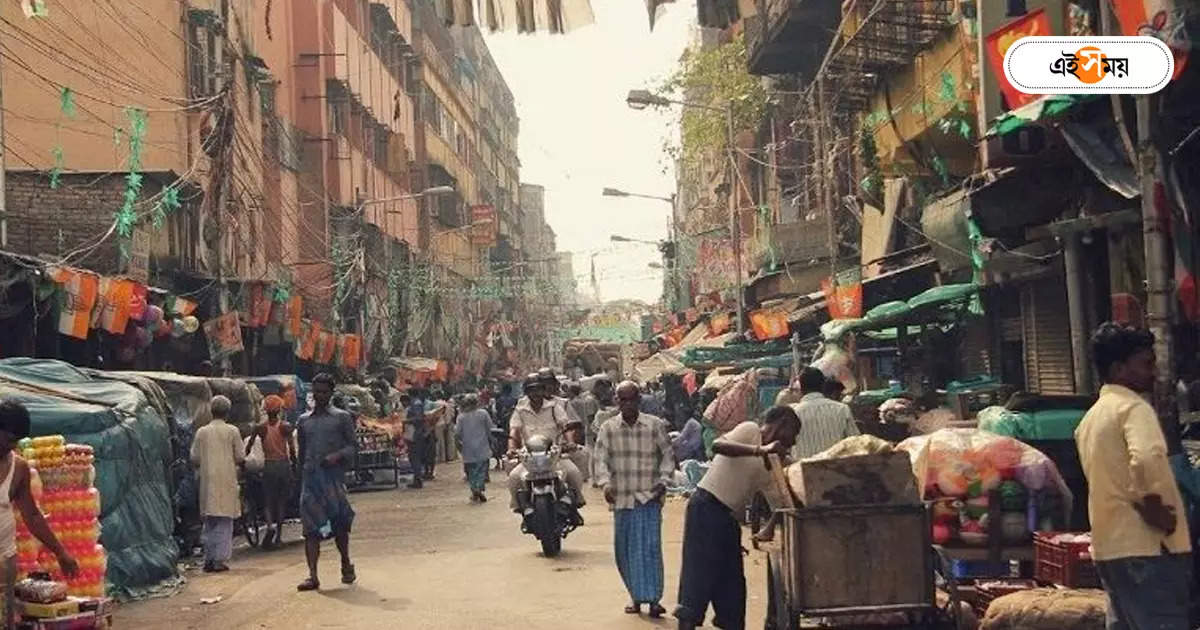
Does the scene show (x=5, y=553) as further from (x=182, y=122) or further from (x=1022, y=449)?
(x=182, y=122)

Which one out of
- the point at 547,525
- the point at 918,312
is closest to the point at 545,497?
the point at 547,525

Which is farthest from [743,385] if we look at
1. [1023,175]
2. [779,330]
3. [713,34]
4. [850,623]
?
[713,34]

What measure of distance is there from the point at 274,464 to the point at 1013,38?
9407 millimetres

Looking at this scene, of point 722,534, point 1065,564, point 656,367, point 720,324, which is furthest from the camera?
point 720,324

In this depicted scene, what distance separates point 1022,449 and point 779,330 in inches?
753

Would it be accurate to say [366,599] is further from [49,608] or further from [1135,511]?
[1135,511]

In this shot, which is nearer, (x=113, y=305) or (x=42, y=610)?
(x=42, y=610)

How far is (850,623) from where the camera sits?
7.00 m

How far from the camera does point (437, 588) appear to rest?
39.8 feet

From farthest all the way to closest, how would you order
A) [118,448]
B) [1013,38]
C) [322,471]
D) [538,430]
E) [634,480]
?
[538,430]
[118,448]
[1013,38]
[322,471]
[634,480]

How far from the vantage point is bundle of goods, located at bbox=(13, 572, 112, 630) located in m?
7.68

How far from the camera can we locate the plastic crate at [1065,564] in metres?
7.59

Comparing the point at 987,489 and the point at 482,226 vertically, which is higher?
the point at 482,226

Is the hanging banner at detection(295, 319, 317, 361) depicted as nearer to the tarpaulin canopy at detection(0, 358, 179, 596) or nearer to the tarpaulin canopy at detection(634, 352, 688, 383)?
the tarpaulin canopy at detection(634, 352, 688, 383)
